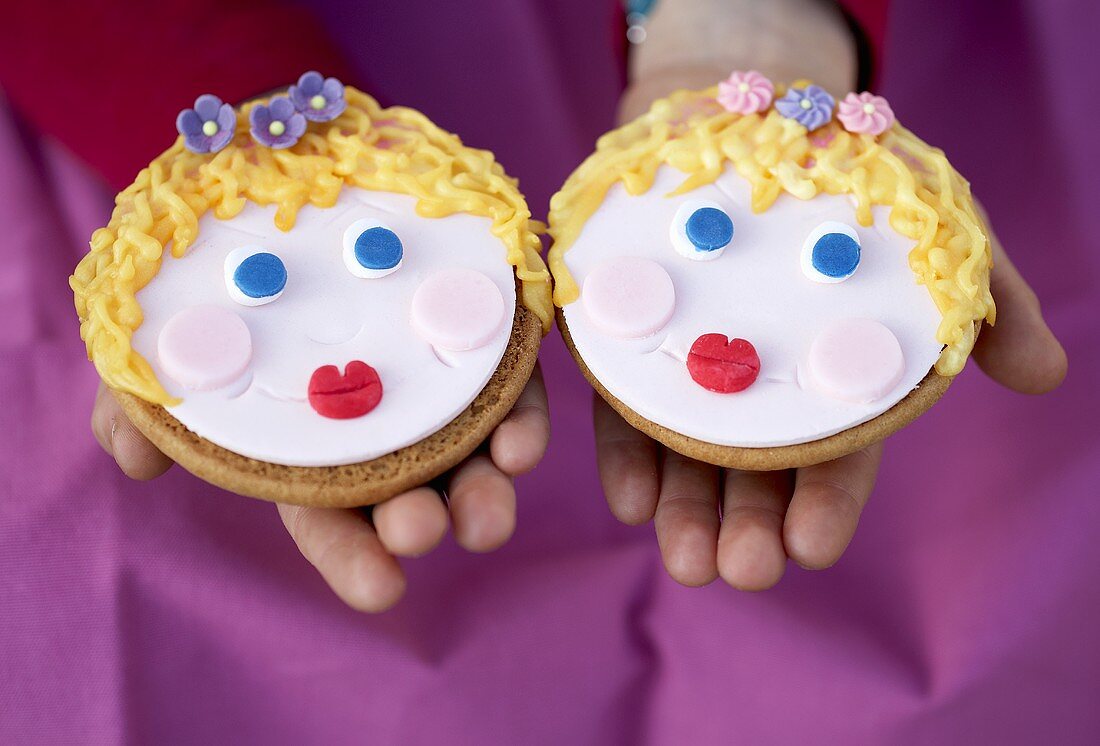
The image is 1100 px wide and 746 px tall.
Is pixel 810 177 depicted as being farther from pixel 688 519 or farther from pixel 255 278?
pixel 255 278

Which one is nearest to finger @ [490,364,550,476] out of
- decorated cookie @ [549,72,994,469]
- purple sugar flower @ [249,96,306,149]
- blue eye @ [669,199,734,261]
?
decorated cookie @ [549,72,994,469]

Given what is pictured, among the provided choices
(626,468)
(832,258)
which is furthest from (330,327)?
(832,258)

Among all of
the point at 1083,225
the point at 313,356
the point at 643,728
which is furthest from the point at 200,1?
the point at 1083,225

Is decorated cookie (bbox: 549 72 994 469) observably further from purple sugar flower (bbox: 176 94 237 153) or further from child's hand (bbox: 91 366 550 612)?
purple sugar flower (bbox: 176 94 237 153)

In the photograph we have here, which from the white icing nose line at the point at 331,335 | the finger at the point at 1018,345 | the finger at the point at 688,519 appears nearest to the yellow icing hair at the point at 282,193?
the white icing nose line at the point at 331,335

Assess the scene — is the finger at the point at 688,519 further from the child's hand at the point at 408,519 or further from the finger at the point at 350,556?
the finger at the point at 350,556

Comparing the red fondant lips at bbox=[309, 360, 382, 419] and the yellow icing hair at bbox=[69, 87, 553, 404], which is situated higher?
the yellow icing hair at bbox=[69, 87, 553, 404]
